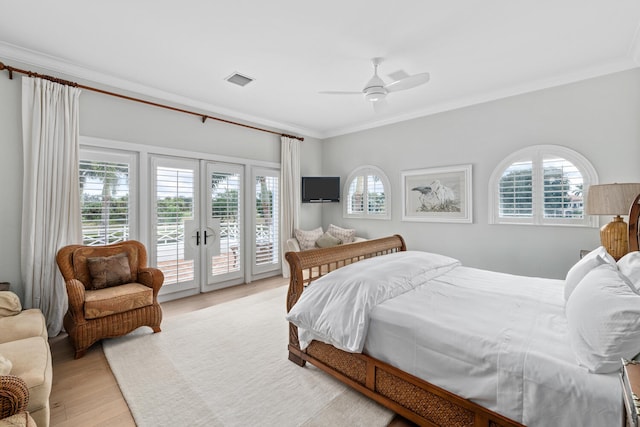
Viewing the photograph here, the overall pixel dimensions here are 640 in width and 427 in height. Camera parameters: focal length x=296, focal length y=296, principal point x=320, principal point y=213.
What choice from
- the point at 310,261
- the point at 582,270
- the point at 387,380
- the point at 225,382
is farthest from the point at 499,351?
the point at 225,382

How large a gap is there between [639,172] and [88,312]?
5.52m

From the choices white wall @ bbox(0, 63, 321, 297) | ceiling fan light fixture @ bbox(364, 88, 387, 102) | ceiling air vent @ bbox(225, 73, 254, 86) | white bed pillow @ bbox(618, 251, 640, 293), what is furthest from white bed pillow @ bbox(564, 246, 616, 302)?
white wall @ bbox(0, 63, 321, 297)

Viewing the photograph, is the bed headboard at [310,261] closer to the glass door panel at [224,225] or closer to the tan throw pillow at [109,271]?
the tan throw pillow at [109,271]

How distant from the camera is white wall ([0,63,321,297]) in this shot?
2.94 m

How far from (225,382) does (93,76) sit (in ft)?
11.8

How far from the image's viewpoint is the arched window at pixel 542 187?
3400mm

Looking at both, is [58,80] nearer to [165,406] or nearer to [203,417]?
[165,406]

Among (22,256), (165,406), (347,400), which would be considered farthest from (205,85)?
(347,400)

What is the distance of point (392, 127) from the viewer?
507 centimetres

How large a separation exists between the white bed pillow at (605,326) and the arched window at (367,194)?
3.72 m

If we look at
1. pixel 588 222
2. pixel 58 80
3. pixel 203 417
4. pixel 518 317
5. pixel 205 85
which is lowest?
pixel 203 417

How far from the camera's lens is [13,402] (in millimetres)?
1301

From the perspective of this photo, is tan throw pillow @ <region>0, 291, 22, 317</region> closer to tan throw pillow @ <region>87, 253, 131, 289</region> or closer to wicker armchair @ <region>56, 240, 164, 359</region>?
wicker armchair @ <region>56, 240, 164, 359</region>

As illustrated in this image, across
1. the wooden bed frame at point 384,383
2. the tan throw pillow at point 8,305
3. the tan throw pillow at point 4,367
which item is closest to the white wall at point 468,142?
the tan throw pillow at point 8,305
